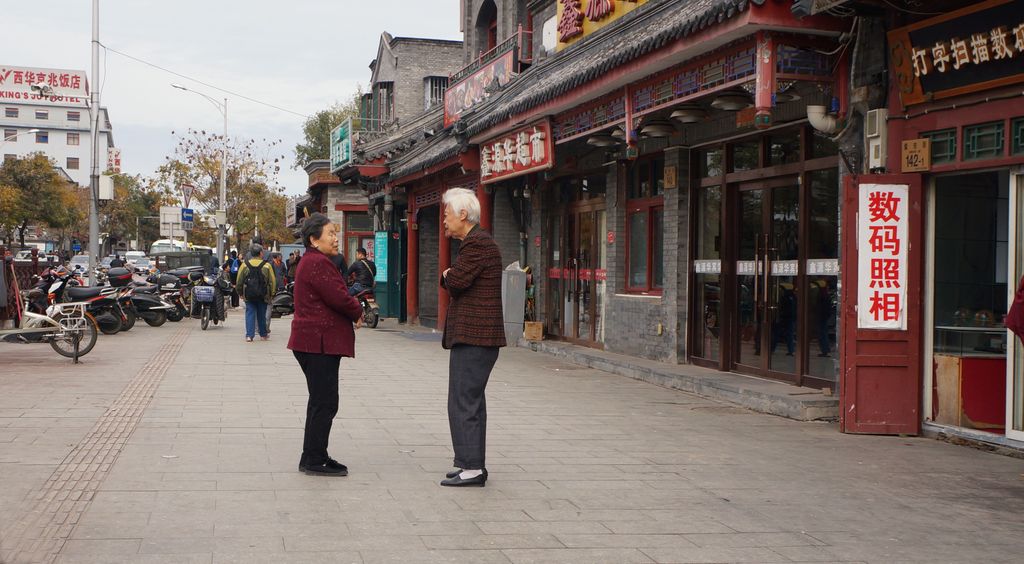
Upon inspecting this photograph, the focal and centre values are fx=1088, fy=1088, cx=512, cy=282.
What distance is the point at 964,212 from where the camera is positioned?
908 centimetres

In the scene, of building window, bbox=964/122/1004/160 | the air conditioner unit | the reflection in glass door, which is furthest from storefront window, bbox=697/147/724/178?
building window, bbox=964/122/1004/160

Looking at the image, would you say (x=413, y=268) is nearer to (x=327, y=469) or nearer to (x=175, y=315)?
(x=175, y=315)

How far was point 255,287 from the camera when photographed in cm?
1769

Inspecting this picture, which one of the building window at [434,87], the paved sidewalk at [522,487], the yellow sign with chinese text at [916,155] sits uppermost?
the building window at [434,87]

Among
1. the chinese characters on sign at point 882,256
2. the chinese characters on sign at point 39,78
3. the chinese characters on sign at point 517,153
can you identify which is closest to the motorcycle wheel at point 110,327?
the chinese characters on sign at point 517,153

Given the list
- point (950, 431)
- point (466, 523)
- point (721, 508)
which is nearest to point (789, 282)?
point (950, 431)

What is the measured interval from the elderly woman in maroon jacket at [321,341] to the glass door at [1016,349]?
5044mm

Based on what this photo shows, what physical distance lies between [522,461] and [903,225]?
12.7 feet

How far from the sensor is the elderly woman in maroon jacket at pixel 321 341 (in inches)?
270

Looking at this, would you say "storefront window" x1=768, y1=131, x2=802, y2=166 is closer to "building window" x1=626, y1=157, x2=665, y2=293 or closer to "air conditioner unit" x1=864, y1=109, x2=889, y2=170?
"air conditioner unit" x1=864, y1=109, x2=889, y2=170

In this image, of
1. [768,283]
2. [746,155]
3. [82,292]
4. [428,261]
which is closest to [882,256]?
[768,283]

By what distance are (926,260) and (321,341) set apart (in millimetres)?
5221

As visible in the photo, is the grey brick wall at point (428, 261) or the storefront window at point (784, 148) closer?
the storefront window at point (784, 148)

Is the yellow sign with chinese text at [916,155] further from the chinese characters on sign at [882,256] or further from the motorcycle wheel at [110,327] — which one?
the motorcycle wheel at [110,327]
